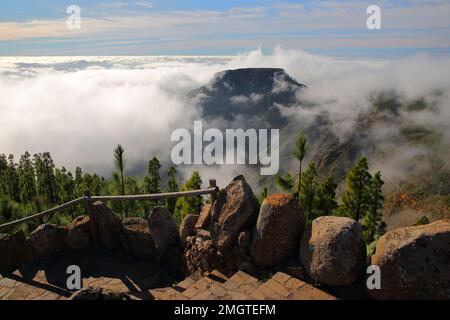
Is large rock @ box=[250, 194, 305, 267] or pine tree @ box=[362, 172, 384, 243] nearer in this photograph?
large rock @ box=[250, 194, 305, 267]

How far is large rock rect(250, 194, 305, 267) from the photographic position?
26.6 feet

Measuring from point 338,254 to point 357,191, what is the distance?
124 ft

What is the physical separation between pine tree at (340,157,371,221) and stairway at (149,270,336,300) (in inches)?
1404

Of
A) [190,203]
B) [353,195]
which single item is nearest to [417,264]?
[353,195]

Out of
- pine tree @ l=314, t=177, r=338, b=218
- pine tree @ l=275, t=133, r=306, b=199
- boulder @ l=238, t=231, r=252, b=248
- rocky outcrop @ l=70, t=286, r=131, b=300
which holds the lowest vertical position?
pine tree @ l=314, t=177, r=338, b=218

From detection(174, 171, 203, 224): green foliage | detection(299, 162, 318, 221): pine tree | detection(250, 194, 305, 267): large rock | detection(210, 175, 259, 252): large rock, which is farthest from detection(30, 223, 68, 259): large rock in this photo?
detection(174, 171, 203, 224): green foliage

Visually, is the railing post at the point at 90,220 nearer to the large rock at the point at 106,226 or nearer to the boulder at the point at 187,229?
the large rock at the point at 106,226

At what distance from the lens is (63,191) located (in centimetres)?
5384

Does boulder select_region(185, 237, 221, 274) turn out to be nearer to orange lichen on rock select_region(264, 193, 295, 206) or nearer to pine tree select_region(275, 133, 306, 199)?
orange lichen on rock select_region(264, 193, 295, 206)

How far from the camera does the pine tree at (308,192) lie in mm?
37906

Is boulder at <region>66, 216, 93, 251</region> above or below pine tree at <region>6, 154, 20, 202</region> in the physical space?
above

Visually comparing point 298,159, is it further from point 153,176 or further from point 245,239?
point 153,176

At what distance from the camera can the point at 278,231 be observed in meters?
8.09
